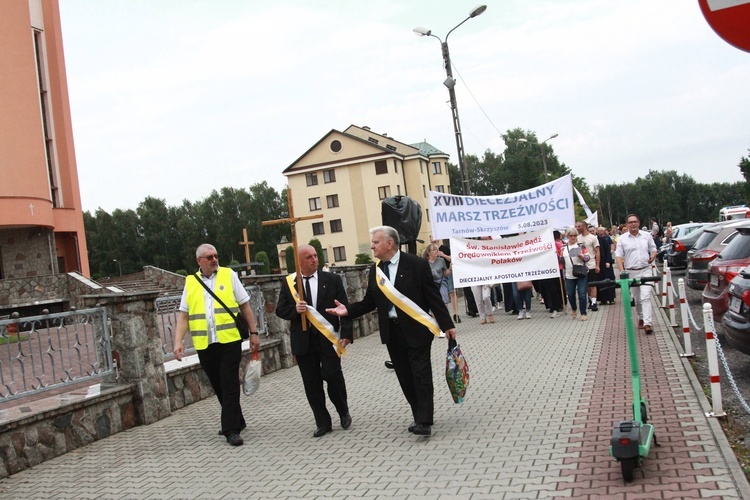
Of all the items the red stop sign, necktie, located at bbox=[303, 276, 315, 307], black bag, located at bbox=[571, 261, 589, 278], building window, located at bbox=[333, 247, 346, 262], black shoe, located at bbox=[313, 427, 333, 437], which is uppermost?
building window, located at bbox=[333, 247, 346, 262]

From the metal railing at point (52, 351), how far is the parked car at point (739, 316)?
6963mm

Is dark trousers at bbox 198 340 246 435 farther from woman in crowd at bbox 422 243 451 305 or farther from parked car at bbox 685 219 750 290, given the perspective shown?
parked car at bbox 685 219 750 290

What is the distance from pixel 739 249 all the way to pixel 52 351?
9.76 meters

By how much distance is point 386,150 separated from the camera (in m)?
69.6

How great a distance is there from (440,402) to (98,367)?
3.86 m

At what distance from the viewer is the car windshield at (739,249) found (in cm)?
1191

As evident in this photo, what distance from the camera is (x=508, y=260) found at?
16.4m

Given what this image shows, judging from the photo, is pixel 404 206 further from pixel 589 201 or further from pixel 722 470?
pixel 589 201

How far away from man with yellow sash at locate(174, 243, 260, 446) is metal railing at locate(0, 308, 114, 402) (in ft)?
5.01

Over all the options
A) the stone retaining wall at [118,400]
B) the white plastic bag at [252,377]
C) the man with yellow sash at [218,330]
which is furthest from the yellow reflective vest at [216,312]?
the stone retaining wall at [118,400]

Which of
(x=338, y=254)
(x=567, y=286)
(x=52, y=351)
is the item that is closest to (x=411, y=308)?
(x=52, y=351)

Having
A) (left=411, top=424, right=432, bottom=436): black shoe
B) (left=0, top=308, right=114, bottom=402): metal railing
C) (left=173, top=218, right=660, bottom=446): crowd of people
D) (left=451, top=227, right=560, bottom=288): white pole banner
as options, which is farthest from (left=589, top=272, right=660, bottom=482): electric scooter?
(left=451, top=227, right=560, bottom=288): white pole banner

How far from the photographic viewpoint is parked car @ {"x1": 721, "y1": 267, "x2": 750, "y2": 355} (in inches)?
330

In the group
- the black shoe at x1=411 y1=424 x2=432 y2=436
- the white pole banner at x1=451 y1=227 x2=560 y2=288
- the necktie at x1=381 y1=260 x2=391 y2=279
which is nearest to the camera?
the black shoe at x1=411 y1=424 x2=432 y2=436
